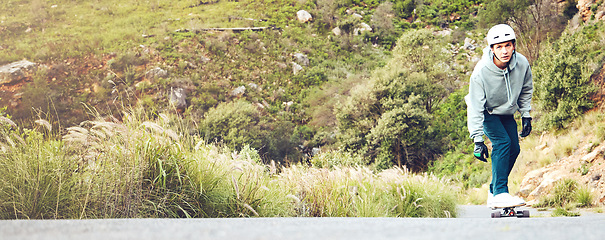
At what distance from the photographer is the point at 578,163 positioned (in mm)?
7504

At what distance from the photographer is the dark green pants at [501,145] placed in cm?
289

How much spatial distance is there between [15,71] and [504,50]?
147 ft

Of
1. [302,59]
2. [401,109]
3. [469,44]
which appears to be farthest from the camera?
[302,59]

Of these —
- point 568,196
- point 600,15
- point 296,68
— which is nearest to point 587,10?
point 600,15

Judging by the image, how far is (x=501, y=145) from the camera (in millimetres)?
2896

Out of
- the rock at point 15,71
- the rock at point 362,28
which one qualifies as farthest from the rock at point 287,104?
the rock at point 15,71

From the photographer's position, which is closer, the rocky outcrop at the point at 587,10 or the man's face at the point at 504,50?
the man's face at the point at 504,50

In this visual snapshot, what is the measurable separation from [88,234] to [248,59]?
144 ft

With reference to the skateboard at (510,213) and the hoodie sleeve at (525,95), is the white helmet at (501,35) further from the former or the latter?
the skateboard at (510,213)

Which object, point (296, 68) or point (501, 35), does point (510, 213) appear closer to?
point (501, 35)

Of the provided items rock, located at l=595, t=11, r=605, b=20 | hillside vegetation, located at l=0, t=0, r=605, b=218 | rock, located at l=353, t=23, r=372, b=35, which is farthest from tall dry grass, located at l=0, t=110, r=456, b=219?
rock, located at l=353, t=23, r=372, b=35

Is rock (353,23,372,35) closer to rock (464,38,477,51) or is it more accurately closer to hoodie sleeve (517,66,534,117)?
rock (464,38,477,51)

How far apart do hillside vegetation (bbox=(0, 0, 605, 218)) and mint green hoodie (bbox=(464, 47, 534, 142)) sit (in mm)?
1498

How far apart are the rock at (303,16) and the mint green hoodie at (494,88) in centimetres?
4843
